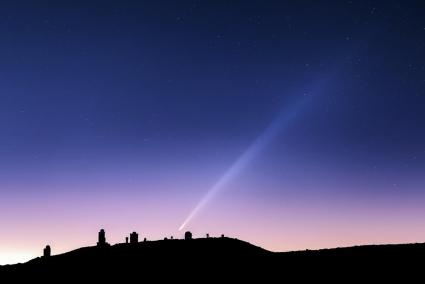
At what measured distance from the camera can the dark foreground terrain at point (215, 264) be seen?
54.6ft

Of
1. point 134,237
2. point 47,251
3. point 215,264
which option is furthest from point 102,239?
point 215,264

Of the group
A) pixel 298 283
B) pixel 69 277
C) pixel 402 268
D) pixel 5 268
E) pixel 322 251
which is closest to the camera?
pixel 402 268

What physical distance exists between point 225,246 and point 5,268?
15.1 metres

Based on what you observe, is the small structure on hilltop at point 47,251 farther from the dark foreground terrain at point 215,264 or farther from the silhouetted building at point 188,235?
the silhouetted building at point 188,235

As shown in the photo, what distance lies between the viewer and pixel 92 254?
99.8 feet

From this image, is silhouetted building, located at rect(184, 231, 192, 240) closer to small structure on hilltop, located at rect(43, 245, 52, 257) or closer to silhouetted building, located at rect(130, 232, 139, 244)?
silhouetted building, located at rect(130, 232, 139, 244)

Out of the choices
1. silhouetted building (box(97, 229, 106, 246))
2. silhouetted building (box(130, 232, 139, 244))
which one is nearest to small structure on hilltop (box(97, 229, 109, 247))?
silhouetted building (box(97, 229, 106, 246))

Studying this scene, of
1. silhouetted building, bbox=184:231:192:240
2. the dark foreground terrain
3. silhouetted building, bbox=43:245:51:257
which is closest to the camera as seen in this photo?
the dark foreground terrain

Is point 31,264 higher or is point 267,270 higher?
point 31,264

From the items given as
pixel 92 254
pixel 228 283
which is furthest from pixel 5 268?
pixel 228 283

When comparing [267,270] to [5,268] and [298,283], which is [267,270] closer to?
[298,283]

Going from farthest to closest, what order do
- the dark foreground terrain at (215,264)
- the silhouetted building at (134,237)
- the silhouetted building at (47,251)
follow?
1. the silhouetted building at (47,251)
2. the silhouetted building at (134,237)
3. the dark foreground terrain at (215,264)

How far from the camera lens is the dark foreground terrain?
1666 centimetres

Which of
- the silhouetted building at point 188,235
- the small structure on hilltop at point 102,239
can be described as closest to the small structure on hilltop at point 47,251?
the small structure on hilltop at point 102,239
